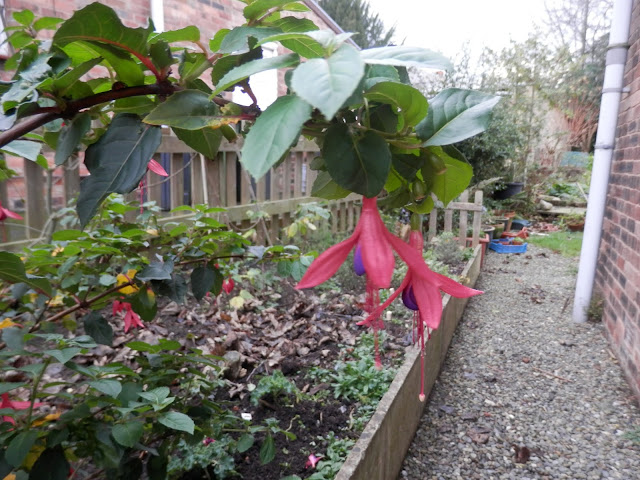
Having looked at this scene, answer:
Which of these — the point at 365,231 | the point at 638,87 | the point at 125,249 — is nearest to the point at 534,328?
the point at 638,87

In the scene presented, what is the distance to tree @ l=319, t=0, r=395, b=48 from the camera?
Result: 14.8 metres

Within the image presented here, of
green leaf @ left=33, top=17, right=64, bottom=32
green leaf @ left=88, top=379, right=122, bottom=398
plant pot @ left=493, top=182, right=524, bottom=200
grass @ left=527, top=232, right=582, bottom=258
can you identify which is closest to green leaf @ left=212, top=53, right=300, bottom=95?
green leaf @ left=33, top=17, right=64, bottom=32

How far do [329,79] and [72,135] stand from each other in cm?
38

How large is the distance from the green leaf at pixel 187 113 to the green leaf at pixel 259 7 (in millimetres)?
110

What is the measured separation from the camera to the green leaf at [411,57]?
313 millimetres

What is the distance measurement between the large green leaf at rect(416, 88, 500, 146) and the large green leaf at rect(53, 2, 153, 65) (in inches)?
11.4

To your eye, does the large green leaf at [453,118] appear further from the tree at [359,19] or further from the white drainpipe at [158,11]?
the tree at [359,19]

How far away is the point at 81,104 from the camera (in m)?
0.50

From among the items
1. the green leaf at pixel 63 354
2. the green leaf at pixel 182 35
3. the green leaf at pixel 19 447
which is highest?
the green leaf at pixel 182 35

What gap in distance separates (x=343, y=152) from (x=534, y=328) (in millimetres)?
3313

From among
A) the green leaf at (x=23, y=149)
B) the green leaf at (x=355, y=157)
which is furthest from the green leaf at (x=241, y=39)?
the green leaf at (x=23, y=149)

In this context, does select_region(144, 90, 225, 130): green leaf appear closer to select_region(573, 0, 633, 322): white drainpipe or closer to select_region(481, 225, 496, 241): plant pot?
select_region(573, 0, 633, 322): white drainpipe

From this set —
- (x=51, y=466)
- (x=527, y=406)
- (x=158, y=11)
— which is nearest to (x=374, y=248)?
(x=51, y=466)

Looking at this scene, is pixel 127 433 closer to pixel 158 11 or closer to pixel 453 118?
pixel 453 118
